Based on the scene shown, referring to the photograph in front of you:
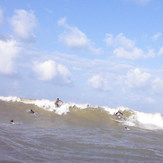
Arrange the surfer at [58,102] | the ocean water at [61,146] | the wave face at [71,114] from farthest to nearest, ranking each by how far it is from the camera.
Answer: the surfer at [58,102], the wave face at [71,114], the ocean water at [61,146]

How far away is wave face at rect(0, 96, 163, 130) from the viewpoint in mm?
20567

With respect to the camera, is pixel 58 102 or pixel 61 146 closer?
pixel 61 146

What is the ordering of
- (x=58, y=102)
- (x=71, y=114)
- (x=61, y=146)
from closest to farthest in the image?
1. (x=61, y=146)
2. (x=71, y=114)
3. (x=58, y=102)

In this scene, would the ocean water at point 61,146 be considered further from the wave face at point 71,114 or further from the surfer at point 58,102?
the surfer at point 58,102

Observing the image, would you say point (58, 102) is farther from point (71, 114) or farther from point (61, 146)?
point (61, 146)

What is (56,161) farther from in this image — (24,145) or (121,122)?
(121,122)

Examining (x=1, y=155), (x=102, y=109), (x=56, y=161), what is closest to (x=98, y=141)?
(x=56, y=161)

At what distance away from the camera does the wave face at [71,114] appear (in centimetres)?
2057

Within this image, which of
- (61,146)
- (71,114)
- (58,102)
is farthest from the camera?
(58,102)

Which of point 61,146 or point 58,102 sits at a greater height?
point 58,102

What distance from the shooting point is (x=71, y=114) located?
936 inches

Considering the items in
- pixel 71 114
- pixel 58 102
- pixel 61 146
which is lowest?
pixel 61 146

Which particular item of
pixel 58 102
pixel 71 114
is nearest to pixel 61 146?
pixel 71 114

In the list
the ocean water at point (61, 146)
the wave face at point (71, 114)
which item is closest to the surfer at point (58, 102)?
the wave face at point (71, 114)
